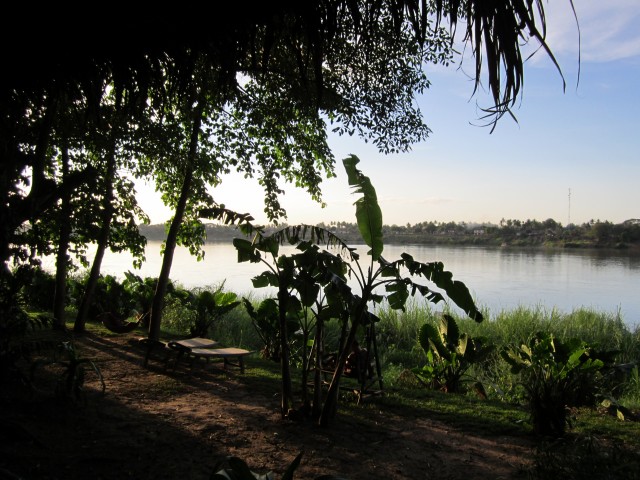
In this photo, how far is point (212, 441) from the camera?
3.94m

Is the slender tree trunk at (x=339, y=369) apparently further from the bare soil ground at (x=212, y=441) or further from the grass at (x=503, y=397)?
the grass at (x=503, y=397)

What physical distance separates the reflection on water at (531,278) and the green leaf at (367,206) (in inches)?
247

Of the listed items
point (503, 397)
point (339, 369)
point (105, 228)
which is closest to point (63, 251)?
point (105, 228)

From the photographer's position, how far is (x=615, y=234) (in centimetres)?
2645

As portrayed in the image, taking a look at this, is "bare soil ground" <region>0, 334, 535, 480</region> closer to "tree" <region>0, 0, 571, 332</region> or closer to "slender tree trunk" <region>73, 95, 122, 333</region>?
"tree" <region>0, 0, 571, 332</region>

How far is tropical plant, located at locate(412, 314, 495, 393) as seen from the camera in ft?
21.2

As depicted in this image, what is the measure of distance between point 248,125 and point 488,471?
17.3ft

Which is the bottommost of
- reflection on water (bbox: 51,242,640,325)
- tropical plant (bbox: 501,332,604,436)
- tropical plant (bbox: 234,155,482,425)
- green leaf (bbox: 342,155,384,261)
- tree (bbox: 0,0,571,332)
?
reflection on water (bbox: 51,242,640,325)

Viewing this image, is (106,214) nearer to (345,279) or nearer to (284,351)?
(284,351)

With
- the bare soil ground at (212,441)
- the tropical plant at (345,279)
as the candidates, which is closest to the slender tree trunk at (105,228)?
the bare soil ground at (212,441)

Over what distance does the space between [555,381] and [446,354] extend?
2160 millimetres

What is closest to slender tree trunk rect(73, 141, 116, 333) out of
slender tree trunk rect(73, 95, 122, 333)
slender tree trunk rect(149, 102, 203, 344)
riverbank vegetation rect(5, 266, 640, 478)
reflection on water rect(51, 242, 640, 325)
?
slender tree trunk rect(73, 95, 122, 333)

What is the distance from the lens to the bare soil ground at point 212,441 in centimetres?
335

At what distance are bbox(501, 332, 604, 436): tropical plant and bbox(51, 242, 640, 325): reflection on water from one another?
5.76m
